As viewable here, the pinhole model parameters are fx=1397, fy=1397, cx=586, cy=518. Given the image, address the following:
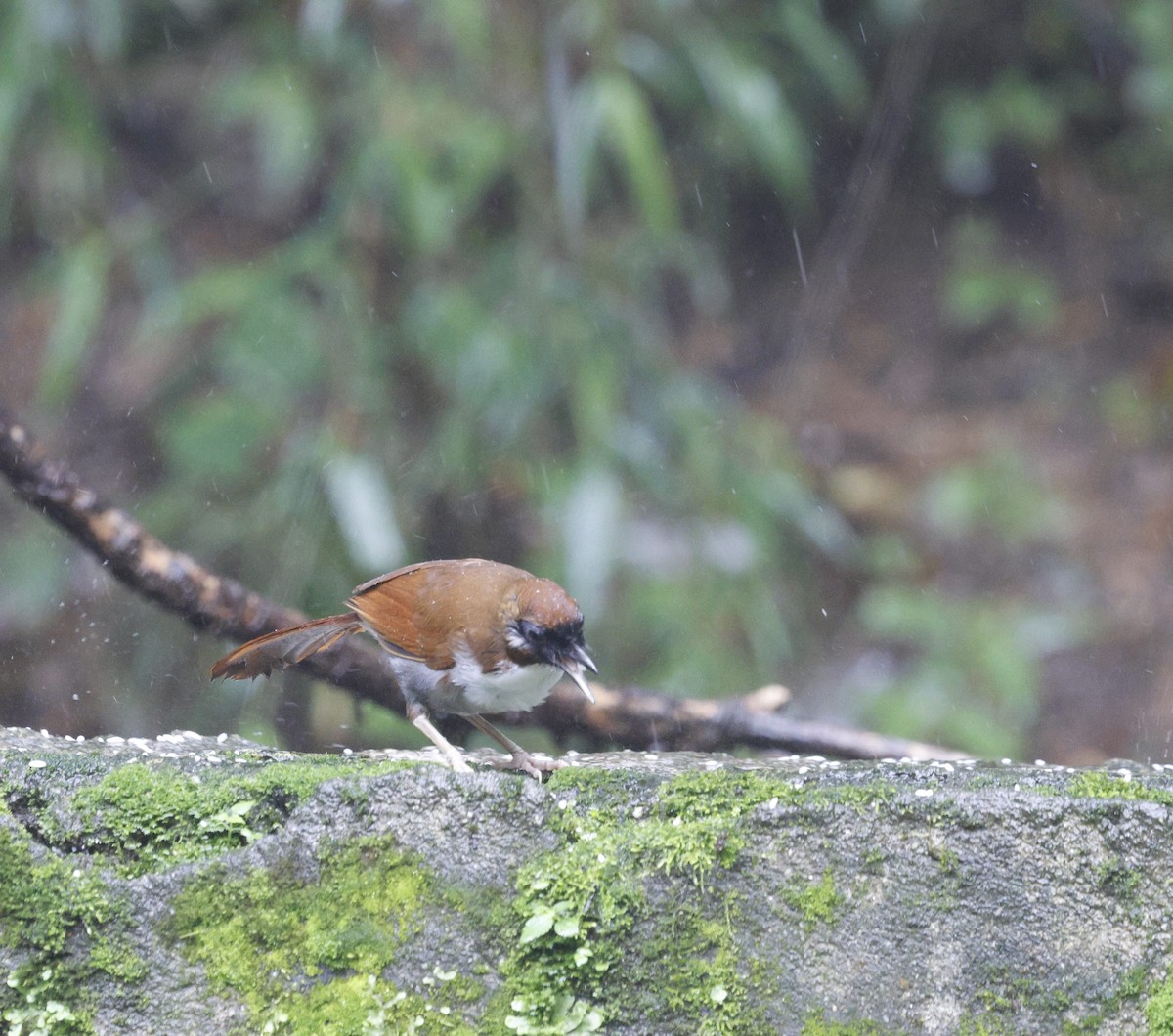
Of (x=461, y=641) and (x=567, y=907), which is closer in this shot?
(x=567, y=907)

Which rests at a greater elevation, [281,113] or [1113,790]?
[281,113]

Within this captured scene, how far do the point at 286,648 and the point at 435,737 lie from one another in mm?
390

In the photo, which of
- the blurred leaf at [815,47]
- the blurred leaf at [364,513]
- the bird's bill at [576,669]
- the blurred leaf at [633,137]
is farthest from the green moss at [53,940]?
the blurred leaf at [815,47]

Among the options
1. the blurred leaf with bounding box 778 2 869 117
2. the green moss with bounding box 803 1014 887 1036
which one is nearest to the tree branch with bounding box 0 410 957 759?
the green moss with bounding box 803 1014 887 1036

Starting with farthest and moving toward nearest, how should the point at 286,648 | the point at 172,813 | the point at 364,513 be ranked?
the point at 364,513 → the point at 286,648 → the point at 172,813

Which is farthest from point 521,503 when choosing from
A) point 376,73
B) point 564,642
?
point 564,642

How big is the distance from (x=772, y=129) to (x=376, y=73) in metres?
1.47

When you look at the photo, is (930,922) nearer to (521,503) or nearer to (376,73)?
(521,503)

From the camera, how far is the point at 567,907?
2082 mm

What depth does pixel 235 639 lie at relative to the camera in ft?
10.9

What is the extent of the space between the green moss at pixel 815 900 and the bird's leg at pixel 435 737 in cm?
58

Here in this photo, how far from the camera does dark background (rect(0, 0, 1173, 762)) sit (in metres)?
4.75

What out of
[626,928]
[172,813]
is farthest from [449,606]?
[626,928]

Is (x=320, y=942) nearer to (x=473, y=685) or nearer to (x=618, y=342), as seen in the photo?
(x=473, y=685)
